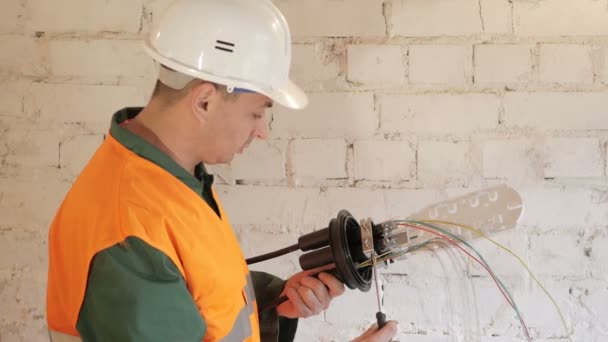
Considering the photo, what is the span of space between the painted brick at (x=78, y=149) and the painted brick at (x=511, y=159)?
2.78ft

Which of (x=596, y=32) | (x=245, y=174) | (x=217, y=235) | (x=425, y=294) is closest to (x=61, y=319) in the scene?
(x=217, y=235)

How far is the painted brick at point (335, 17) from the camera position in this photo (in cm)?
139

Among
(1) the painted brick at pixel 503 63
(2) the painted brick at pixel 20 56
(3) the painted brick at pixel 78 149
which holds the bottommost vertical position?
(3) the painted brick at pixel 78 149

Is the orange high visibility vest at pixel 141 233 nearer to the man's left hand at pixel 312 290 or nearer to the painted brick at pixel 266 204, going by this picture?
the man's left hand at pixel 312 290

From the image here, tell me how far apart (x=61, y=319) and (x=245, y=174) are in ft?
1.96

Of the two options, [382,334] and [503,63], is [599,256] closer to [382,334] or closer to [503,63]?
[503,63]

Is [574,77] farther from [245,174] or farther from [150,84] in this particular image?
[150,84]

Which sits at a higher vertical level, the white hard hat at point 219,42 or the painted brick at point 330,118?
the white hard hat at point 219,42

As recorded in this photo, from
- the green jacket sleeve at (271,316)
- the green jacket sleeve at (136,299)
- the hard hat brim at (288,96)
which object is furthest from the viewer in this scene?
the green jacket sleeve at (271,316)

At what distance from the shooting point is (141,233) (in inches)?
31.8

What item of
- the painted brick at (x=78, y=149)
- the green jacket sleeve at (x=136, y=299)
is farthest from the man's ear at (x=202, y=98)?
the painted brick at (x=78, y=149)

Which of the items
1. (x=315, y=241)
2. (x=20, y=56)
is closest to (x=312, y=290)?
(x=315, y=241)

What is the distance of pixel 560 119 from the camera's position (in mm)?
1378

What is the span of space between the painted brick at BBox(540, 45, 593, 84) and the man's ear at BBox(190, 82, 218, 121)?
782 mm
